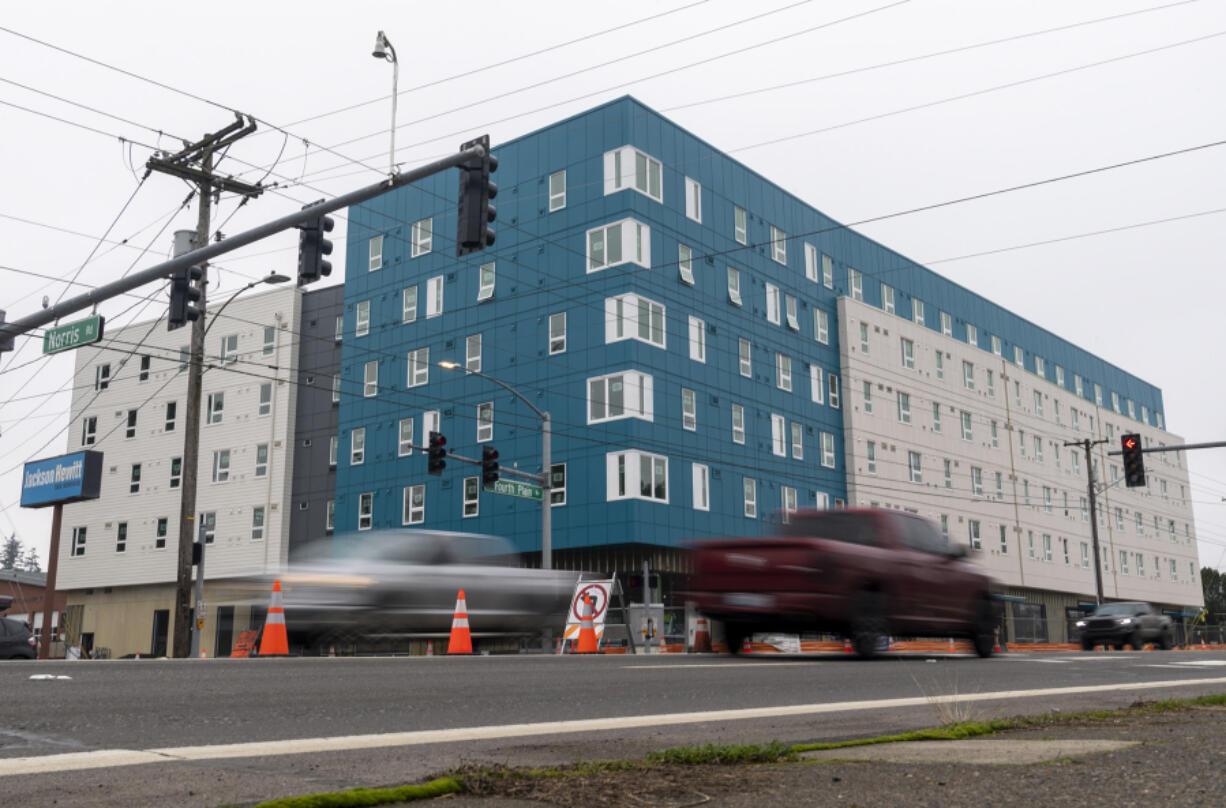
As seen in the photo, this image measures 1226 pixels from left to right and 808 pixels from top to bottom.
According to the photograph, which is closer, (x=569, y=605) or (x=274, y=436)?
(x=569, y=605)

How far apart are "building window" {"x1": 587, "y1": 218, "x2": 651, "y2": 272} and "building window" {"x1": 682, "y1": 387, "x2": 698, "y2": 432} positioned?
4976 mm

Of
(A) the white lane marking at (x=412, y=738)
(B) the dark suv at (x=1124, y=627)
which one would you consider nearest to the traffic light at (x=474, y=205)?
(A) the white lane marking at (x=412, y=738)

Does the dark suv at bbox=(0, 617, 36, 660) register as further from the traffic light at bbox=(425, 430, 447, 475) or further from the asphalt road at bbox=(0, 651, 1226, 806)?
the asphalt road at bbox=(0, 651, 1226, 806)

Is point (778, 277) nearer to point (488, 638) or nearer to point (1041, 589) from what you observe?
point (1041, 589)

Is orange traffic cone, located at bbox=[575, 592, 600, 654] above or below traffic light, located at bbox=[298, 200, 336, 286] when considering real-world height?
below

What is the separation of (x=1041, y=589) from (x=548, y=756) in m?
64.3

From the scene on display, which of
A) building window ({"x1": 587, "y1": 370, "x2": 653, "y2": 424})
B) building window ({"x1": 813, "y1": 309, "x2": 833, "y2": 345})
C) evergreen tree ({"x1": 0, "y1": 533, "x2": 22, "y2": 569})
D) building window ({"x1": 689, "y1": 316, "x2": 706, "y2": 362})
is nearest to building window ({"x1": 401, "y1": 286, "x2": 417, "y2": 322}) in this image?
building window ({"x1": 587, "y1": 370, "x2": 653, "y2": 424})

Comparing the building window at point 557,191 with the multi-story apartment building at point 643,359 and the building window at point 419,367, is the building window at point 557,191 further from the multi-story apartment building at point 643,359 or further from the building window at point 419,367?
the building window at point 419,367

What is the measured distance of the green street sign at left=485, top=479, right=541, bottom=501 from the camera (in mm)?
29641

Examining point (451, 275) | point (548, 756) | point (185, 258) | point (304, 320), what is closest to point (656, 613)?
point (451, 275)

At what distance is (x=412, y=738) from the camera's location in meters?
5.68

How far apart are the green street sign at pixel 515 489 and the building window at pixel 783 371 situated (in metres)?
20.0

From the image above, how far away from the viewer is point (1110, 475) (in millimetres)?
75375

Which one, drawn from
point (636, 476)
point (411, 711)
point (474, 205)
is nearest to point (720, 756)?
point (411, 711)
